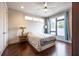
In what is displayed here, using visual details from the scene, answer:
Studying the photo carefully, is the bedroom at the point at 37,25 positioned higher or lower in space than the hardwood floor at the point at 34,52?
higher

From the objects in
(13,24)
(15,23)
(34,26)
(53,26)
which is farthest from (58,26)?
(13,24)

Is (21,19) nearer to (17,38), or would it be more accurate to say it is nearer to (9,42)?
(17,38)

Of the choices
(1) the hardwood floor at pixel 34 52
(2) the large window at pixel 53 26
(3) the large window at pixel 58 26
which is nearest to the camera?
(1) the hardwood floor at pixel 34 52

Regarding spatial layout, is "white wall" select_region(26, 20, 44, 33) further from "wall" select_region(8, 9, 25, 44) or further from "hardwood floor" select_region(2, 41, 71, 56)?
"hardwood floor" select_region(2, 41, 71, 56)

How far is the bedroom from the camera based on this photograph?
4090 mm

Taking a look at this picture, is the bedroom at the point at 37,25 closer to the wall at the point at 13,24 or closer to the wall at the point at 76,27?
the wall at the point at 13,24

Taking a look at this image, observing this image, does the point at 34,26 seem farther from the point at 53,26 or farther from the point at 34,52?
the point at 34,52

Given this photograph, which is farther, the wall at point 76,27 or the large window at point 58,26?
the large window at point 58,26

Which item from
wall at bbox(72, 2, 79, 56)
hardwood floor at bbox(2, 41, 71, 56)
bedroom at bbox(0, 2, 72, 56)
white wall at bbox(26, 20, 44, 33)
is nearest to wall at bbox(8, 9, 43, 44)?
bedroom at bbox(0, 2, 72, 56)

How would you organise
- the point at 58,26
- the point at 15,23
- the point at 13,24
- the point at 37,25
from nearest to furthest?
the point at 13,24 < the point at 15,23 < the point at 58,26 < the point at 37,25

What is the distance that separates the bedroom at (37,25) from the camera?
4090 mm

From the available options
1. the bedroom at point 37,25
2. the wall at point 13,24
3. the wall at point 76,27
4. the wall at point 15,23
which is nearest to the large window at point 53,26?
the bedroom at point 37,25

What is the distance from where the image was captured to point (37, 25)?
24.8 feet

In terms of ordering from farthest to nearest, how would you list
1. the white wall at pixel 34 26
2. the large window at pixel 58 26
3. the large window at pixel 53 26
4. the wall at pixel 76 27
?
the large window at pixel 53 26 < the white wall at pixel 34 26 < the large window at pixel 58 26 < the wall at pixel 76 27
